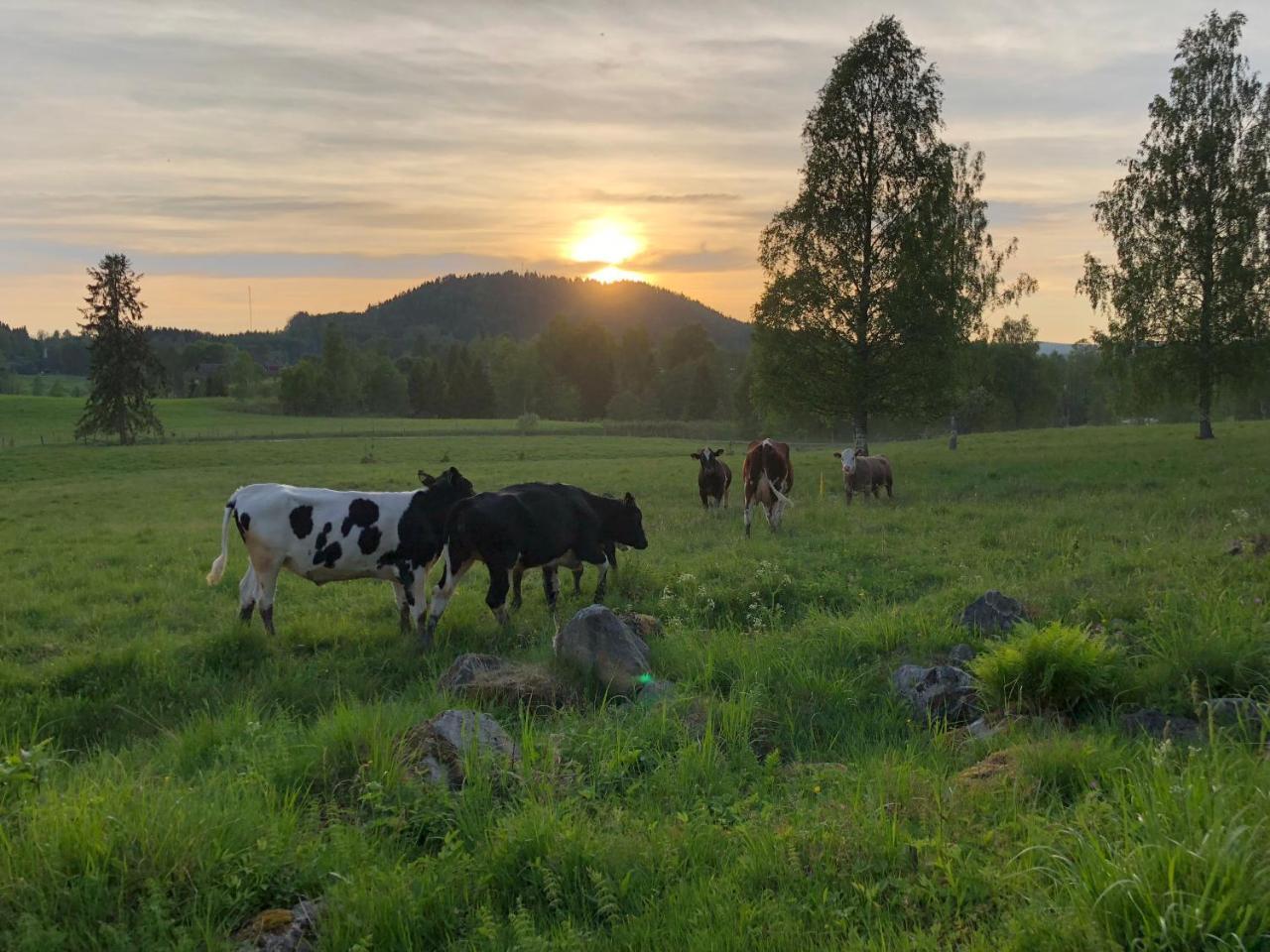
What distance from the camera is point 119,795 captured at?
13.8ft

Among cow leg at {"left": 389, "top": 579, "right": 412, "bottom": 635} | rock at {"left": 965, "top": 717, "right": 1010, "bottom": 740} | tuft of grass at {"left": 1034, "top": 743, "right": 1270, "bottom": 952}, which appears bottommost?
→ cow leg at {"left": 389, "top": 579, "right": 412, "bottom": 635}

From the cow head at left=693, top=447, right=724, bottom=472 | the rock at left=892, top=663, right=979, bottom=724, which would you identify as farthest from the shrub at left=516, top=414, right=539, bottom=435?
the rock at left=892, top=663, right=979, bottom=724

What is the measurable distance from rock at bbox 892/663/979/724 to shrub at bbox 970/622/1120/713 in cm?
24

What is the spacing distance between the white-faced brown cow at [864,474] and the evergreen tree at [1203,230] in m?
19.4

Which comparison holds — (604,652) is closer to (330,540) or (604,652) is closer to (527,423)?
(330,540)

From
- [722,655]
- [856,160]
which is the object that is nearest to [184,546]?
[722,655]

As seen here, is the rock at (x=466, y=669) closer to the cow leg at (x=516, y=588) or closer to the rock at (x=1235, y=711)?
the cow leg at (x=516, y=588)

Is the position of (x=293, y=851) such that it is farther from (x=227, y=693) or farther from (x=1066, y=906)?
(x=227, y=693)

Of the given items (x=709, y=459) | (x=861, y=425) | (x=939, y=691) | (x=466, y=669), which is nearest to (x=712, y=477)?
(x=709, y=459)

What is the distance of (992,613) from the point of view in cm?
785

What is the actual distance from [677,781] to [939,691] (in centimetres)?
254

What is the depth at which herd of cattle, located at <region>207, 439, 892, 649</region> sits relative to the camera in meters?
9.91

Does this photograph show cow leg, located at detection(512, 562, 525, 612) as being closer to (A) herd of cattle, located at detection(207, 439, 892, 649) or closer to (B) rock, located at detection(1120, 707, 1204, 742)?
(A) herd of cattle, located at detection(207, 439, 892, 649)

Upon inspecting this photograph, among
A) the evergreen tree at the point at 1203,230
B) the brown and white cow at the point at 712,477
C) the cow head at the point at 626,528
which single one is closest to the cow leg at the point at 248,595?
the cow head at the point at 626,528
